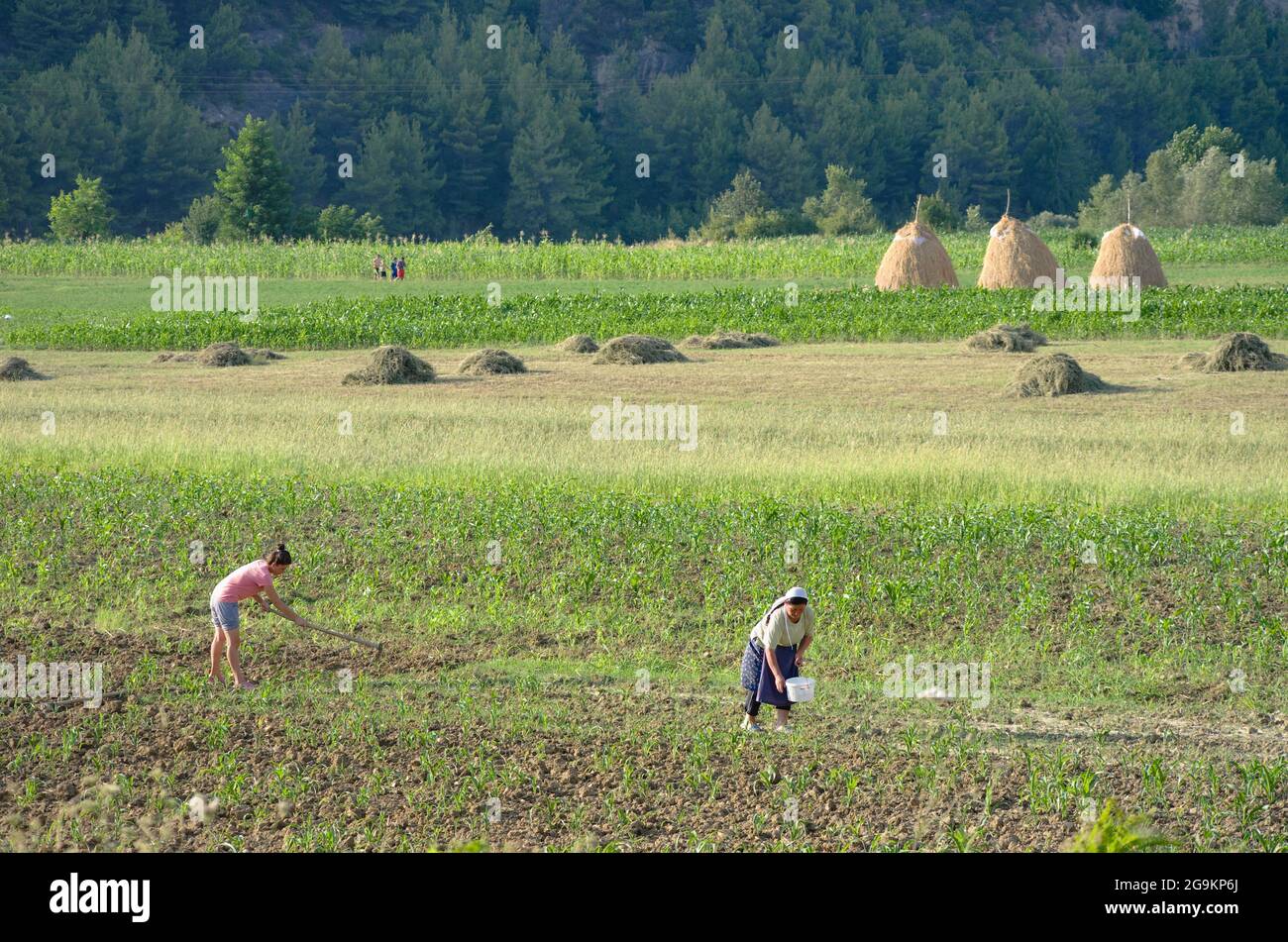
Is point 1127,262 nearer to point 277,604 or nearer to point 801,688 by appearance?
point 801,688

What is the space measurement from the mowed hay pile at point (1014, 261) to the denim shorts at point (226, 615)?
39156mm

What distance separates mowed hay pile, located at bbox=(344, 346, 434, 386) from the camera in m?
34.4

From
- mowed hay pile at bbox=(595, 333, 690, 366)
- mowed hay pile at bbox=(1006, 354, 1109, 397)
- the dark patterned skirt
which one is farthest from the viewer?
mowed hay pile at bbox=(595, 333, 690, 366)

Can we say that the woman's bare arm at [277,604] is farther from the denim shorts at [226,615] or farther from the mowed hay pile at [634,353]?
the mowed hay pile at [634,353]

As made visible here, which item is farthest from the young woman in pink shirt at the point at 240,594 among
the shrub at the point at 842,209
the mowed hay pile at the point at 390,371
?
the shrub at the point at 842,209

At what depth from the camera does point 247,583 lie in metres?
13.4

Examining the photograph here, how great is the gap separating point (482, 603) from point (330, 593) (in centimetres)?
171

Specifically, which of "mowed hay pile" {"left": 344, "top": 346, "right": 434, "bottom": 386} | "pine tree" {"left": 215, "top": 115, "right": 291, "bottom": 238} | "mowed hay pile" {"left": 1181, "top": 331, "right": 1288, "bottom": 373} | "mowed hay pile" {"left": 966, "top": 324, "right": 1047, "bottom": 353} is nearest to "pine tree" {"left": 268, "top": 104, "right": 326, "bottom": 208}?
"pine tree" {"left": 215, "top": 115, "right": 291, "bottom": 238}

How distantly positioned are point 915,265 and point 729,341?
11.8 meters

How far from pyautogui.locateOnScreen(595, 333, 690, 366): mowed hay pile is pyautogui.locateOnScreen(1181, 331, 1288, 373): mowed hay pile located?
11.5 meters

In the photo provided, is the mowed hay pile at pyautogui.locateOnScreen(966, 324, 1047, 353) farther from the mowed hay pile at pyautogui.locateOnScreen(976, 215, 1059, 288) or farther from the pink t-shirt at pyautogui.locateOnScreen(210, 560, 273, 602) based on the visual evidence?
the pink t-shirt at pyautogui.locateOnScreen(210, 560, 273, 602)

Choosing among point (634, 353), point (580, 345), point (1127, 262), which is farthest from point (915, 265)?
point (634, 353)

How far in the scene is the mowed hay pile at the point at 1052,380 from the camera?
30.5 meters

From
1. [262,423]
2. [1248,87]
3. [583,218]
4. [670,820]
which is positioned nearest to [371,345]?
[262,423]
